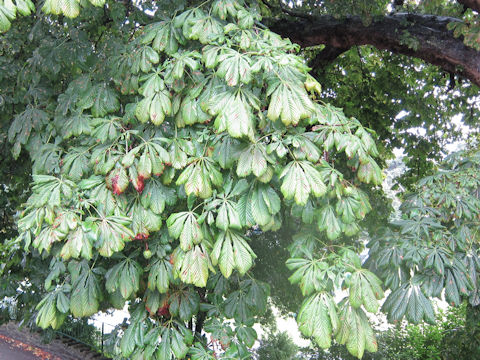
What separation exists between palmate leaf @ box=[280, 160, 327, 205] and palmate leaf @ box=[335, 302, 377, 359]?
2.24 feet

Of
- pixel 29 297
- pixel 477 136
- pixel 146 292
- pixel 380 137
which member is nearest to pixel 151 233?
pixel 146 292

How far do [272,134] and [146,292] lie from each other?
4.75 ft

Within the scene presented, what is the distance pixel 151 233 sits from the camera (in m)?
2.82

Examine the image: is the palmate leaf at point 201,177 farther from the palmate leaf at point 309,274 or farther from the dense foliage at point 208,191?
the palmate leaf at point 309,274

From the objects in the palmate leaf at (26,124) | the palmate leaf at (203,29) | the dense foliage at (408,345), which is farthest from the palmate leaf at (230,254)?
the dense foliage at (408,345)

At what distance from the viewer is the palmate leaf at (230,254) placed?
225 cm

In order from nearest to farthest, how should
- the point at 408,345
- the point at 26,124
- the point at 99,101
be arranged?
1. the point at 99,101
2. the point at 26,124
3. the point at 408,345

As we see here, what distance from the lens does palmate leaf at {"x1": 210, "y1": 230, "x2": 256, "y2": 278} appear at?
225cm

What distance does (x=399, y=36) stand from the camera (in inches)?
177

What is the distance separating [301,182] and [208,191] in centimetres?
53

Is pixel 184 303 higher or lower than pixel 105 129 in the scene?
lower

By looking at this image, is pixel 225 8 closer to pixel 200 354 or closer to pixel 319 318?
pixel 319 318

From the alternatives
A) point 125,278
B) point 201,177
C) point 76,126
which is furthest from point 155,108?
point 125,278

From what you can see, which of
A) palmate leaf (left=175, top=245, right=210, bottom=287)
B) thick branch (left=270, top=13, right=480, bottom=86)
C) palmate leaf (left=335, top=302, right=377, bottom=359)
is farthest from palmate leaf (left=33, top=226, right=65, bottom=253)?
thick branch (left=270, top=13, right=480, bottom=86)
